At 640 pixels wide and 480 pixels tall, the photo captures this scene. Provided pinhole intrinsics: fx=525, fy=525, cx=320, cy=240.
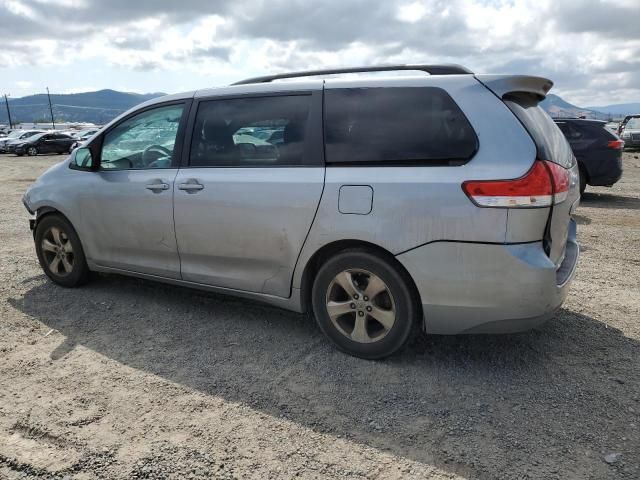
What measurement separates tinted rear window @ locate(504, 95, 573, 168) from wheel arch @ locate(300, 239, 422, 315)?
998mm

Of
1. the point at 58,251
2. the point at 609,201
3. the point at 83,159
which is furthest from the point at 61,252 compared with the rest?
the point at 609,201

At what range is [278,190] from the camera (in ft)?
11.2

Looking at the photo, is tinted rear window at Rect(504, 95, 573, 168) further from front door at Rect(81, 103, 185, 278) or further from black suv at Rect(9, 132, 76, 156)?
black suv at Rect(9, 132, 76, 156)

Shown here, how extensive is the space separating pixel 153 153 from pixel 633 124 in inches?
928

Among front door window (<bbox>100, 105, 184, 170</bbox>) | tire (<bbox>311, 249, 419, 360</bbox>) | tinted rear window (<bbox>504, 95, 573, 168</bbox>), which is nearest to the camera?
tinted rear window (<bbox>504, 95, 573, 168</bbox>)

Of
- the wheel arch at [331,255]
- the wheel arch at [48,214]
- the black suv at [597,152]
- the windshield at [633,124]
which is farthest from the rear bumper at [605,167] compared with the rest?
the windshield at [633,124]

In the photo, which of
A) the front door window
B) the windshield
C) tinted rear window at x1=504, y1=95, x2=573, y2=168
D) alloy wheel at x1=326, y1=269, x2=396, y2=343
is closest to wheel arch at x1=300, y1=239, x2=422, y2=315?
alloy wheel at x1=326, y1=269, x2=396, y2=343

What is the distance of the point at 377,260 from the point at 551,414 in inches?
48.9

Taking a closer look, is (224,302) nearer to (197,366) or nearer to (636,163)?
(197,366)

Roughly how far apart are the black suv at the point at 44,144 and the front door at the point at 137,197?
2984cm

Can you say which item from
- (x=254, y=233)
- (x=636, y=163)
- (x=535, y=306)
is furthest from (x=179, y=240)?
(x=636, y=163)

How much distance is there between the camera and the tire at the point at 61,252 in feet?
15.3

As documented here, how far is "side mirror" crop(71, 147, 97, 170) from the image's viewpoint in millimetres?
4449

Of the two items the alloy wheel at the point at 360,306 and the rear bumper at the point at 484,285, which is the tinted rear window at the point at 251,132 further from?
the rear bumper at the point at 484,285
